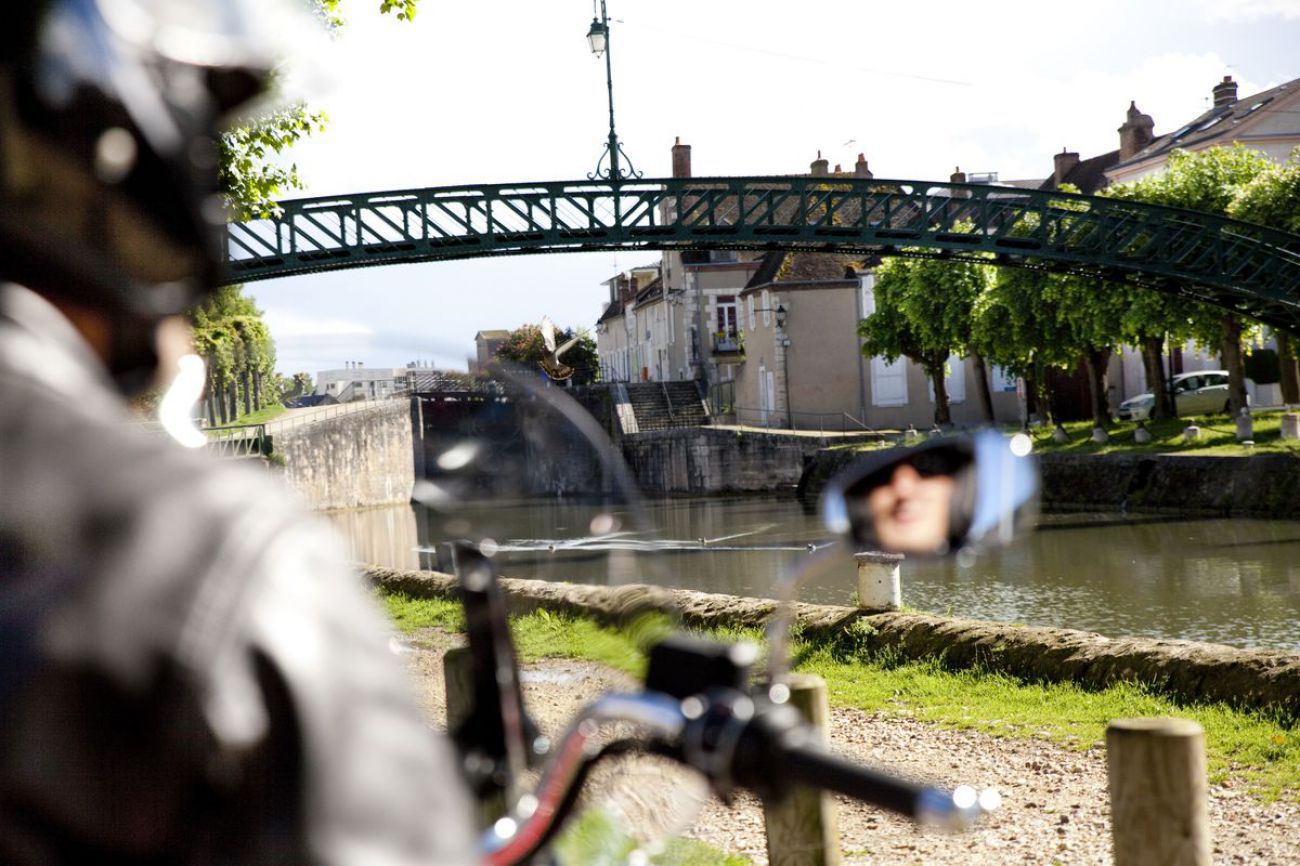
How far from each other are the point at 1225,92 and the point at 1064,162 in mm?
6780

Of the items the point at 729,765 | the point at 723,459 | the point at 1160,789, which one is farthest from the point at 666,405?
the point at 729,765

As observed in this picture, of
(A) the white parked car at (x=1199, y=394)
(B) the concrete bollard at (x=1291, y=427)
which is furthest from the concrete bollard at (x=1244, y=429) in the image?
(A) the white parked car at (x=1199, y=394)

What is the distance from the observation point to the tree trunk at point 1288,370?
3275cm

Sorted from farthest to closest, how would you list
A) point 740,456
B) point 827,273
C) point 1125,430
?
point 827,273 < point 740,456 < point 1125,430

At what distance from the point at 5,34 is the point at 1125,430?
3279 cm

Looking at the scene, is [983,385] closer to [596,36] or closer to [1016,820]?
[596,36]

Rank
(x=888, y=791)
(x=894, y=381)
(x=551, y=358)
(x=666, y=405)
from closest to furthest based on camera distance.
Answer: (x=888, y=791)
(x=551, y=358)
(x=894, y=381)
(x=666, y=405)

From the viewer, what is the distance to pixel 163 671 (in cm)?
54

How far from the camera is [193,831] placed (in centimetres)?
55

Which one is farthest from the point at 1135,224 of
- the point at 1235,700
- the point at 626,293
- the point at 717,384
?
the point at 626,293

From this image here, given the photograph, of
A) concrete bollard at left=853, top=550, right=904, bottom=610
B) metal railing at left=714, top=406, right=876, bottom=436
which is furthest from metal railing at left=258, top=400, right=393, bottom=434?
metal railing at left=714, top=406, right=876, bottom=436

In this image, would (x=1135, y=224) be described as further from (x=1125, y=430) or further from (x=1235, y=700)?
(x=1235, y=700)

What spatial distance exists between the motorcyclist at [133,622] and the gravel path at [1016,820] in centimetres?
492

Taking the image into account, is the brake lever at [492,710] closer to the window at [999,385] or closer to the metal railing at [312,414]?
the metal railing at [312,414]
